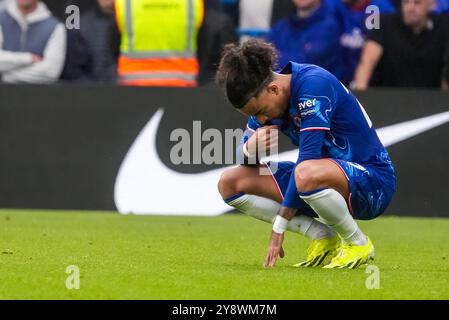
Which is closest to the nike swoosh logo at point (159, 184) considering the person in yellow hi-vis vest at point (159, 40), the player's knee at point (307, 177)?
the person in yellow hi-vis vest at point (159, 40)

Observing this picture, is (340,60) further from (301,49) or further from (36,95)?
(36,95)

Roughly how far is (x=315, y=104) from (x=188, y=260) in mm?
1701

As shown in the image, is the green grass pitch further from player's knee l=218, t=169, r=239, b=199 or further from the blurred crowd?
the blurred crowd

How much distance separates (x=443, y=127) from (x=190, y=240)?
13.4 ft

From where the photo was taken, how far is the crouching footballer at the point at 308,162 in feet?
25.2

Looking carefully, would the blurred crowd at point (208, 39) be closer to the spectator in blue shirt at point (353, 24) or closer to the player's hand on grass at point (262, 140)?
the spectator in blue shirt at point (353, 24)

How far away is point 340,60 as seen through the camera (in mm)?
13750

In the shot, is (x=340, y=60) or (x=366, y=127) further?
(x=340, y=60)

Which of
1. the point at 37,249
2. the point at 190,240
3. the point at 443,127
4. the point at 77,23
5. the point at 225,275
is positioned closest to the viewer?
the point at 225,275

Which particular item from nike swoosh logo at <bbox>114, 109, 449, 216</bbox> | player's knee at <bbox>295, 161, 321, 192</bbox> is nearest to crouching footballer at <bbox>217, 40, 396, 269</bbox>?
player's knee at <bbox>295, 161, 321, 192</bbox>

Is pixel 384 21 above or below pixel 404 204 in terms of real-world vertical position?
above

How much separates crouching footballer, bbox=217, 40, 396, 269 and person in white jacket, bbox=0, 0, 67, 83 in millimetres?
5930

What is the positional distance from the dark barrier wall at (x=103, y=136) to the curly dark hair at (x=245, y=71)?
18.3 ft

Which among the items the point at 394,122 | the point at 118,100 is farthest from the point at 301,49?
the point at 118,100
